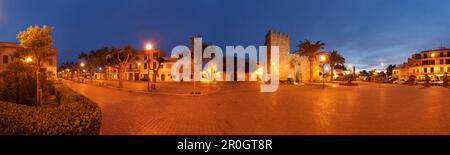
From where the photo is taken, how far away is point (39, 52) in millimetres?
13352

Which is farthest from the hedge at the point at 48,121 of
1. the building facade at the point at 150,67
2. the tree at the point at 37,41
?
the building facade at the point at 150,67

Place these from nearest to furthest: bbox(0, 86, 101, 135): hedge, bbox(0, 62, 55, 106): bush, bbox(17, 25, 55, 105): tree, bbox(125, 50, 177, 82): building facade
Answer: bbox(0, 86, 101, 135): hedge < bbox(0, 62, 55, 106): bush < bbox(17, 25, 55, 105): tree < bbox(125, 50, 177, 82): building facade

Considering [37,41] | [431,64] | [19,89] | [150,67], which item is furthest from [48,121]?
[431,64]

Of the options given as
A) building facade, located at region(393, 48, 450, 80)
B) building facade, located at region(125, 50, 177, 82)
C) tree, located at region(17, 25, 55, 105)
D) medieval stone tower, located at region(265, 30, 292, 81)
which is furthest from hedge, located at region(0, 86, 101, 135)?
building facade, located at region(393, 48, 450, 80)

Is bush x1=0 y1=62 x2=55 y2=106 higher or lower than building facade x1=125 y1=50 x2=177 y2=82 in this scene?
lower

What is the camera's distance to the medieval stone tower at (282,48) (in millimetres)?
46691

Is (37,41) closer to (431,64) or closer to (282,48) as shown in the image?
(282,48)

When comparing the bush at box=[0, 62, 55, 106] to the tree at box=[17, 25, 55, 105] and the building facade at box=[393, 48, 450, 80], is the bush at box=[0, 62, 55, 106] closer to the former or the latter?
the tree at box=[17, 25, 55, 105]

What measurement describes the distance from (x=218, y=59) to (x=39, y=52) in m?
39.2

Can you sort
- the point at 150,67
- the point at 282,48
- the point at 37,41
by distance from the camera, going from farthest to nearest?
the point at 150,67
the point at 282,48
the point at 37,41

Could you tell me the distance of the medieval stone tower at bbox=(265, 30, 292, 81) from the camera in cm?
4669

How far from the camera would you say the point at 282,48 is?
4838 cm
